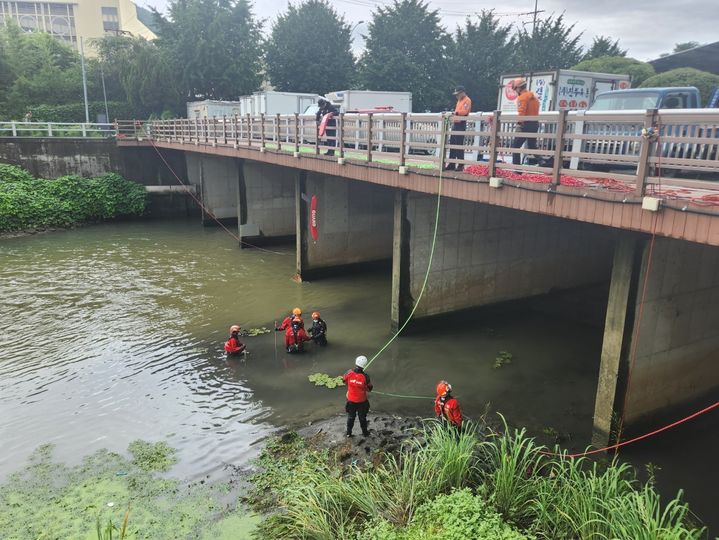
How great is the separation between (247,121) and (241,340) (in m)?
9.39

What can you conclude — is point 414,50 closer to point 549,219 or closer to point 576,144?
point 549,219

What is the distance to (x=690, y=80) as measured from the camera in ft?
103

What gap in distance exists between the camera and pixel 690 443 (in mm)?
8945

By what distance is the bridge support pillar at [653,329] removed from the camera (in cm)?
840

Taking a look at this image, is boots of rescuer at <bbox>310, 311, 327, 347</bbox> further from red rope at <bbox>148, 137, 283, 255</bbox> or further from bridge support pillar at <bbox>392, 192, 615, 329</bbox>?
red rope at <bbox>148, 137, 283, 255</bbox>

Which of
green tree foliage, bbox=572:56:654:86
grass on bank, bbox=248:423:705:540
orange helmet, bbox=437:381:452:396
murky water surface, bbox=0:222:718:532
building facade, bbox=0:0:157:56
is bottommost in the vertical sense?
murky water surface, bbox=0:222:718:532

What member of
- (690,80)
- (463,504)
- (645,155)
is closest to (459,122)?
(645,155)

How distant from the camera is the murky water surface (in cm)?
914

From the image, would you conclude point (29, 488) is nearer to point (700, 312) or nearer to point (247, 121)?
point (700, 312)

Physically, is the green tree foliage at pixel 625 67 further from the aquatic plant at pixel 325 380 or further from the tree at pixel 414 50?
the aquatic plant at pixel 325 380

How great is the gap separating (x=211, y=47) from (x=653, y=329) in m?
42.1

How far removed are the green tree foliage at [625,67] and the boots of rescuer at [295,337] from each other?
108ft

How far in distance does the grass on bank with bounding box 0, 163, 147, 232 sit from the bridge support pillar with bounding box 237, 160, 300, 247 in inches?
397

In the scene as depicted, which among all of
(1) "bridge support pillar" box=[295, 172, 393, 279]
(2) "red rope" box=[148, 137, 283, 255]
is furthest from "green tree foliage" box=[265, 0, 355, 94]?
(1) "bridge support pillar" box=[295, 172, 393, 279]
